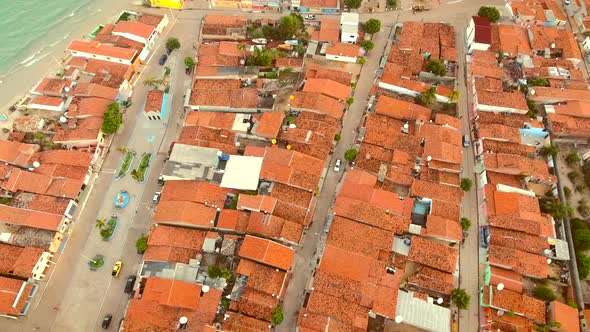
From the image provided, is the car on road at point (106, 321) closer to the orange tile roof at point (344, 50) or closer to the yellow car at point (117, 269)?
the yellow car at point (117, 269)

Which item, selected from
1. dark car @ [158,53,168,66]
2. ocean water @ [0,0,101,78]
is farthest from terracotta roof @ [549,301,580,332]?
ocean water @ [0,0,101,78]

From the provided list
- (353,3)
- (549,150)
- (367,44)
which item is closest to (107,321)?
(367,44)

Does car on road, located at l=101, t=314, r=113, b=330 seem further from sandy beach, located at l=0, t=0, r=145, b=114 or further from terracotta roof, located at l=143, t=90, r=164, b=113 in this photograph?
sandy beach, located at l=0, t=0, r=145, b=114

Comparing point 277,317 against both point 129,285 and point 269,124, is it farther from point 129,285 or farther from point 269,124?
point 269,124

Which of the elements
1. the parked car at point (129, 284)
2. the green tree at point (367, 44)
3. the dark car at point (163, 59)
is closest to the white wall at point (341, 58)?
the green tree at point (367, 44)

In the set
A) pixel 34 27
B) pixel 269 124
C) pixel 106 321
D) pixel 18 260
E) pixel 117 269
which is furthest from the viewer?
pixel 34 27

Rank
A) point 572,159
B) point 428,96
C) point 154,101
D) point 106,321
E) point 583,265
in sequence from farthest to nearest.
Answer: point 154,101 < point 428,96 < point 572,159 < point 583,265 < point 106,321
